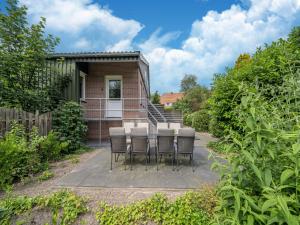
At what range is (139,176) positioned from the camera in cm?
405

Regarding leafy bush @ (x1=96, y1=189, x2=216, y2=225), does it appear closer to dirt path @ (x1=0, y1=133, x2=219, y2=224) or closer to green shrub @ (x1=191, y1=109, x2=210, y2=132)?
dirt path @ (x1=0, y1=133, x2=219, y2=224)

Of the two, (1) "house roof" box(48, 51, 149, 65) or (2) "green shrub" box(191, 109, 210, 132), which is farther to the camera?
(2) "green shrub" box(191, 109, 210, 132)

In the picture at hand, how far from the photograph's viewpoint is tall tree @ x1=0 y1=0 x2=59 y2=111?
5.50m

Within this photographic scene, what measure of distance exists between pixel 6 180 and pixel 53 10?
6.63 metres

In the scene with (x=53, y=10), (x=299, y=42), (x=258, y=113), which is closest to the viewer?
(x=258, y=113)

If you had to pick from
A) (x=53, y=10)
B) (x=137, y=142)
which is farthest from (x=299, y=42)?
(x=53, y=10)

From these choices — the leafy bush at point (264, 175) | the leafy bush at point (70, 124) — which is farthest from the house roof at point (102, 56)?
the leafy bush at point (264, 175)

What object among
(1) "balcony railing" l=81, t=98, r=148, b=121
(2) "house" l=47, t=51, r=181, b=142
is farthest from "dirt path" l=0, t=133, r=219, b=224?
(1) "balcony railing" l=81, t=98, r=148, b=121

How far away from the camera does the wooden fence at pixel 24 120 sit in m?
4.10

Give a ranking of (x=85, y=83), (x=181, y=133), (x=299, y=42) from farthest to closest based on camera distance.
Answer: (x=85, y=83) → (x=299, y=42) → (x=181, y=133)

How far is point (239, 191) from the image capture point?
131 cm

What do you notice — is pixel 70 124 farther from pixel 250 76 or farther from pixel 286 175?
pixel 286 175

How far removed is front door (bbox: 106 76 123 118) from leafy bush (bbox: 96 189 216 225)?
7138 mm

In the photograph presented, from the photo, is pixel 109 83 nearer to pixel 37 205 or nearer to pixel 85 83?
pixel 85 83
